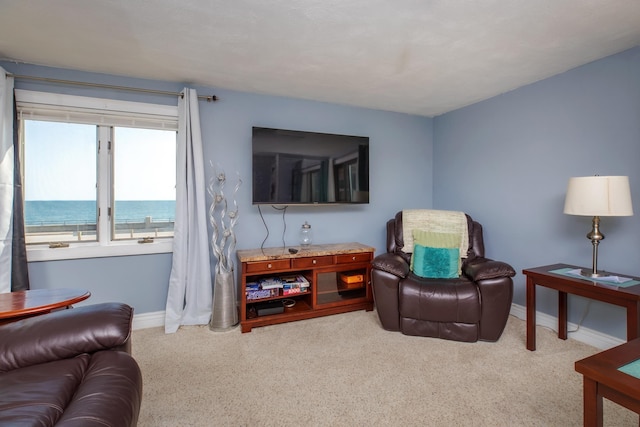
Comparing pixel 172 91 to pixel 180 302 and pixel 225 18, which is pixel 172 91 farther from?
pixel 180 302

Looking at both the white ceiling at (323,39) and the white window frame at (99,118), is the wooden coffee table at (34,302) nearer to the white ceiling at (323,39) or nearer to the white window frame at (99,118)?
the white window frame at (99,118)

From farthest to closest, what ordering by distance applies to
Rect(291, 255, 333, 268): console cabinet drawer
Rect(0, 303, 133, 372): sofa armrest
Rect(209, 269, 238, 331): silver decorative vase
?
Rect(291, 255, 333, 268): console cabinet drawer, Rect(209, 269, 238, 331): silver decorative vase, Rect(0, 303, 133, 372): sofa armrest

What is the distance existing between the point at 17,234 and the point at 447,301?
3.33m

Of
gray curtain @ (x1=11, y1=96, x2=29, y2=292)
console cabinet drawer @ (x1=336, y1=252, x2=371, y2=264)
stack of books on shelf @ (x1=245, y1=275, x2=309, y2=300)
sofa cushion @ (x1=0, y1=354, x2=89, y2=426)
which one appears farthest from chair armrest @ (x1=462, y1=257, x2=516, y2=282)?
gray curtain @ (x1=11, y1=96, x2=29, y2=292)

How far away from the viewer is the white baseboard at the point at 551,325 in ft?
7.44

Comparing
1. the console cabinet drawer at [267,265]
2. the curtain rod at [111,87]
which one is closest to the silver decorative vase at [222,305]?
the console cabinet drawer at [267,265]

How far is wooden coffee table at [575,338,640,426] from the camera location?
1060mm

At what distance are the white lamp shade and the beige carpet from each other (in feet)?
3.49

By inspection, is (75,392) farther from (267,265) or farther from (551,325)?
(551,325)

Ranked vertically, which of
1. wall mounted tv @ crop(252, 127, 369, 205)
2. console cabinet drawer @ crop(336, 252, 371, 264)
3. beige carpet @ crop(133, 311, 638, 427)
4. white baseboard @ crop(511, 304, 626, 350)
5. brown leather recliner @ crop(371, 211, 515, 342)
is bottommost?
beige carpet @ crop(133, 311, 638, 427)

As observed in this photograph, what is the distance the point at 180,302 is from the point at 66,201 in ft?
4.23

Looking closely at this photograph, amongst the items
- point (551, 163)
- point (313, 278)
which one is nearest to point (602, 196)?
point (551, 163)

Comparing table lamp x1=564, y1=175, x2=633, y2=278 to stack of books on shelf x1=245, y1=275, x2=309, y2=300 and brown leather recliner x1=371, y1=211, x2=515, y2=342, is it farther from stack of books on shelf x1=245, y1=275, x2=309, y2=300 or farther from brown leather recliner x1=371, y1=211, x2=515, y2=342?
stack of books on shelf x1=245, y1=275, x2=309, y2=300

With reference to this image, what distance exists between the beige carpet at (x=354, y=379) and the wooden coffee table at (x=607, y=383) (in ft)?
1.55
